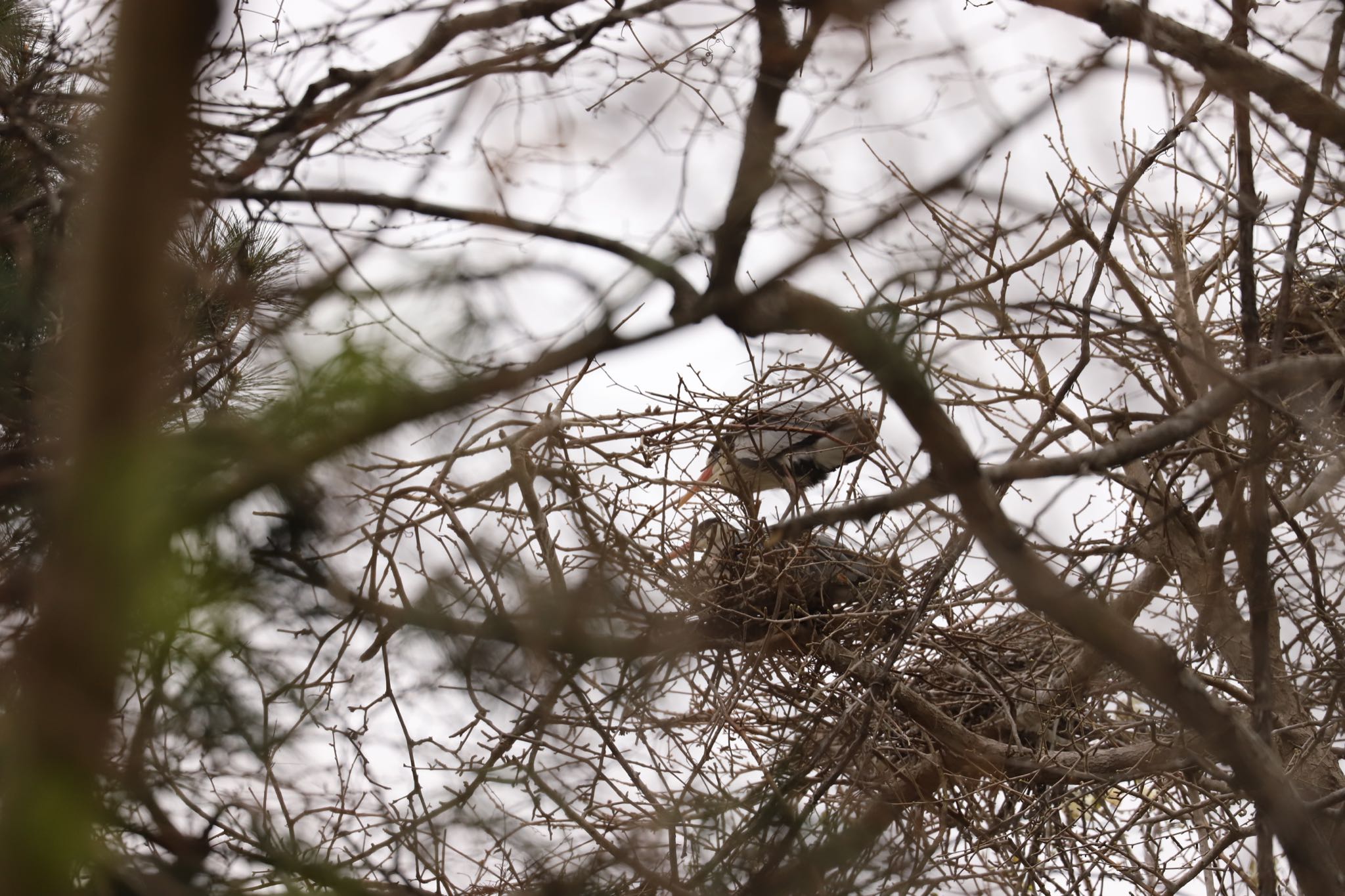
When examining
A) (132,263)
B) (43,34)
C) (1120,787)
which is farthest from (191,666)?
(1120,787)

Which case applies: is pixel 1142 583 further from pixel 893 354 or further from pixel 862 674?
pixel 893 354

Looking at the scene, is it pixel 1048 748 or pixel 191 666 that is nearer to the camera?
pixel 191 666

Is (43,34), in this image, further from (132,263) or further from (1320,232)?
(1320,232)

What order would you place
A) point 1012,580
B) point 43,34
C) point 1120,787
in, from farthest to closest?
point 1120,787
point 43,34
point 1012,580

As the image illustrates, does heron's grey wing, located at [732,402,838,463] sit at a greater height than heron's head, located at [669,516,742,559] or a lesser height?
greater

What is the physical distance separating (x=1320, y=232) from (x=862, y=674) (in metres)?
2.13

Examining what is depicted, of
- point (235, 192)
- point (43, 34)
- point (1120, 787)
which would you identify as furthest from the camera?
point (1120, 787)

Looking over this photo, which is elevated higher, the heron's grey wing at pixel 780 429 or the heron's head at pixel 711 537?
the heron's grey wing at pixel 780 429

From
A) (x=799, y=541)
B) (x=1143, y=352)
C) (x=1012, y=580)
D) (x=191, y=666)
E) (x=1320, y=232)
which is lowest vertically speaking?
(x=191, y=666)

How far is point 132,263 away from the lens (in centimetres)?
66

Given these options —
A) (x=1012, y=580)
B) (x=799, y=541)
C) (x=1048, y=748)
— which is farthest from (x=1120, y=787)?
(x=1012, y=580)

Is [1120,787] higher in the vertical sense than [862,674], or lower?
lower

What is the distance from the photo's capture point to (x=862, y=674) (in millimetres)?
3012

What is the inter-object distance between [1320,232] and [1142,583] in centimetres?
131
